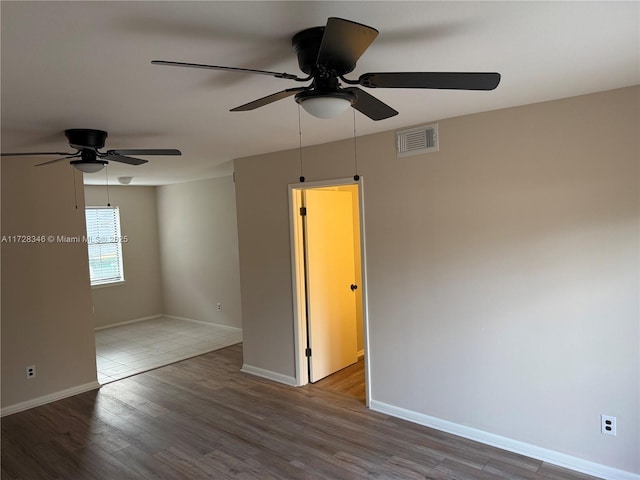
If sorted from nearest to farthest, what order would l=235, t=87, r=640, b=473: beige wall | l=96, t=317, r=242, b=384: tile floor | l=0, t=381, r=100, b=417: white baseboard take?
l=235, t=87, r=640, b=473: beige wall, l=0, t=381, r=100, b=417: white baseboard, l=96, t=317, r=242, b=384: tile floor

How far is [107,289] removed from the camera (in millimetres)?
7438

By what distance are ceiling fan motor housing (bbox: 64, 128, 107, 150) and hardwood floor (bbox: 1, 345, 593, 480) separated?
2278mm

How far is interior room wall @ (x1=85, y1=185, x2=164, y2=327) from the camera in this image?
7.43 m

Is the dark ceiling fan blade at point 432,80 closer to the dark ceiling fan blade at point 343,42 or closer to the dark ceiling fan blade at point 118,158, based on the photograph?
the dark ceiling fan blade at point 343,42

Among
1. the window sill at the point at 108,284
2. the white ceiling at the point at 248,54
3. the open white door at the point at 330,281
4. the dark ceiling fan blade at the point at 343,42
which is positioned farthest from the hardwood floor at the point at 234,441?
the window sill at the point at 108,284

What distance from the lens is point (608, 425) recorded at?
2750 mm

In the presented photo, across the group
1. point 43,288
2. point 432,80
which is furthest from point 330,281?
point 432,80

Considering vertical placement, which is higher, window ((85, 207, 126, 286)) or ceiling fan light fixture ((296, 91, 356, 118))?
ceiling fan light fixture ((296, 91, 356, 118))

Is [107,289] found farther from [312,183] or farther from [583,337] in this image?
[583,337]

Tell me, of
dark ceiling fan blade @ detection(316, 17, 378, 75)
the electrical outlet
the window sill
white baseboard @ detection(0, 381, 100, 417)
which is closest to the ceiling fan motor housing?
dark ceiling fan blade @ detection(316, 17, 378, 75)

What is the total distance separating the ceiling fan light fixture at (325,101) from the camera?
1689 millimetres

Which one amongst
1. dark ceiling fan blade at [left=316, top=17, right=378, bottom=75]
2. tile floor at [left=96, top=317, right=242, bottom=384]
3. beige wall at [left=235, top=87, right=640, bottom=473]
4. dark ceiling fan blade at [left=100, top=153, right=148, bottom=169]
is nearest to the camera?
dark ceiling fan blade at [left=316, top=17, right=378, bottom=75]

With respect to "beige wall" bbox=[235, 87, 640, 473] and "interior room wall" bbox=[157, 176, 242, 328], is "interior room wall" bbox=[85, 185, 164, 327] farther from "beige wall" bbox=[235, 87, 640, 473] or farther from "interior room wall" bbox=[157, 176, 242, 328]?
"beige wall" bbox=[235, 87, 640, 473]

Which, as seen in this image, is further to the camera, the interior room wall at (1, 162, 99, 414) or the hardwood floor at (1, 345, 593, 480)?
the interior room wall at (1, 162, 99, 414)
